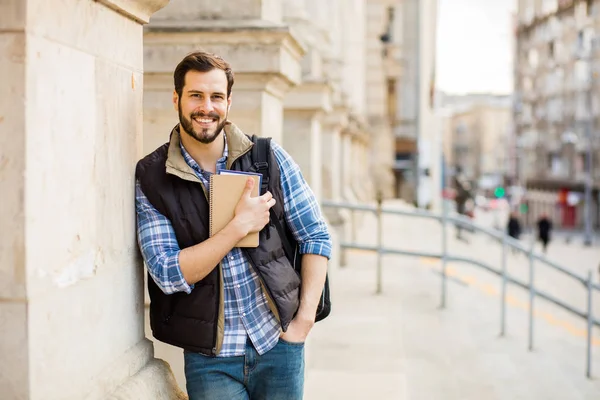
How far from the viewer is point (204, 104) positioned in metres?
2.83

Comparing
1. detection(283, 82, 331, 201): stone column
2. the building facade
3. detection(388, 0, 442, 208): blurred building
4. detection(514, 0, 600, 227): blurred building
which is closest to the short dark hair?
the building facade

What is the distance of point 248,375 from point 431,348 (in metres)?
5.02

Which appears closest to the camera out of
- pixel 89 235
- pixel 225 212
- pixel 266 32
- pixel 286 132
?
pixel 89 235

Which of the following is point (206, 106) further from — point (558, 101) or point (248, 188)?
point (558, 101)

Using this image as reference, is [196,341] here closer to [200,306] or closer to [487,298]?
[200,306]

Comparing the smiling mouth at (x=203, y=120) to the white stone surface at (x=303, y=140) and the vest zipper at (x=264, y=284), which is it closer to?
the vest zipper at (x=264, y=284)

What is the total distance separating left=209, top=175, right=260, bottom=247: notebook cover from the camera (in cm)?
277

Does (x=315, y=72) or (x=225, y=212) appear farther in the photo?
(x=315, y=72)

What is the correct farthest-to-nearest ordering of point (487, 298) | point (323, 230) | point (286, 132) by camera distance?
point (487, 298), point (286, 132), point (323, 230)

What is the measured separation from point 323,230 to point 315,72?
6396mm

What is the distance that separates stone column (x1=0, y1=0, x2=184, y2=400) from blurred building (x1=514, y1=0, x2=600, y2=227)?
4677cm

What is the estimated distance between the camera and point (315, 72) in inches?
364

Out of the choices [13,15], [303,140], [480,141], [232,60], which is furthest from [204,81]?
[480,141]

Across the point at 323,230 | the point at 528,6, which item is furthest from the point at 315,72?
the point at 528,6
